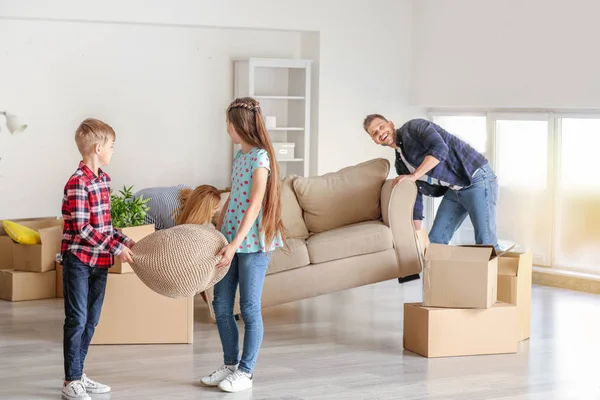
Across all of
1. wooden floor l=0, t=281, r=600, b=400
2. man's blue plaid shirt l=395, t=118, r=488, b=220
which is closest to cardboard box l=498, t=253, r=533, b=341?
wooden floor l=0, t=281, r=600, b=400

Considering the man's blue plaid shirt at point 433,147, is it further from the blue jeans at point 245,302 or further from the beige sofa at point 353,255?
the blue jeans at point 245,302

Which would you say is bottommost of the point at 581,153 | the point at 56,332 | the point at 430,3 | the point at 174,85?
the point at 56,332

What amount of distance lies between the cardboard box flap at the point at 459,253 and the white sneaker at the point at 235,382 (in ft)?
3.95

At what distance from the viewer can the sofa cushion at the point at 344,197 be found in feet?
20.2

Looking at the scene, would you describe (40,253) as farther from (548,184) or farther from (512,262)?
(548,184)

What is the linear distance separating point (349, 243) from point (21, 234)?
7.71 ft

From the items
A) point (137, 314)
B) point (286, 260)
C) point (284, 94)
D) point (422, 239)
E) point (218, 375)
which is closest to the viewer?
point (218, 375)

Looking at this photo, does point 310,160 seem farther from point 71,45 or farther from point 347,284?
point 347,284

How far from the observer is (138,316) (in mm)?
5090

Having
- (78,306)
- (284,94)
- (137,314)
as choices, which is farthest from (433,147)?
(284,94)

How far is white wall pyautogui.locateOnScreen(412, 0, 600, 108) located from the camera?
671 centimetres

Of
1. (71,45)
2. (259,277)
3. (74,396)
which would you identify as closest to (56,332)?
(74,396)

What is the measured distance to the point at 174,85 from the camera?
7906 millimetres

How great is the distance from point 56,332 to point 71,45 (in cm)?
283
